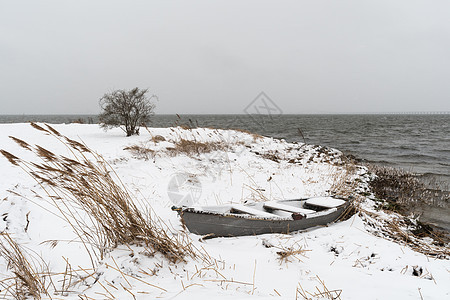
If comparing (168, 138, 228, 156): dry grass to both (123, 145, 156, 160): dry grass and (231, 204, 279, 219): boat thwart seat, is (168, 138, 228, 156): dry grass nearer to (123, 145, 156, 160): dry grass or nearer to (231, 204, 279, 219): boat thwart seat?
(123, 145, 156, 160): dry grass

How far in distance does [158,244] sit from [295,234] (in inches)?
102

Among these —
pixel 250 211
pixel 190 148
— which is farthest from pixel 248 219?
pixel 190 148

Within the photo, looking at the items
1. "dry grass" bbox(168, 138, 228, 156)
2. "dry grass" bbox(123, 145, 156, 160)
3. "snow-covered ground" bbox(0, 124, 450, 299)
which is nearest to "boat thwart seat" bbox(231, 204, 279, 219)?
"snow-covered ground" bbox(0, 124, 450, 299)

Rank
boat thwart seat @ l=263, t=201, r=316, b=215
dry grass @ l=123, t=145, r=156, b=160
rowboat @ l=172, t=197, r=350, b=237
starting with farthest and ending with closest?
dry grass @ l=123, t=145, r=156, b=160, boat thwart seat @ l=263, t=201, r=316, b=215, rowboat @ l=172, t=197, r=350, b=237

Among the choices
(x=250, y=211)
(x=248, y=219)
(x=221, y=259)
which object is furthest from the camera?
(x=250, y=211)

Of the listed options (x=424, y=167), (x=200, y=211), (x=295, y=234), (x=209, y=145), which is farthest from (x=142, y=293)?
(x=424, y=167)

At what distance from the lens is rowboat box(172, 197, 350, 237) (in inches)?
144

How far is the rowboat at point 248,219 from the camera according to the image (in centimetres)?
365

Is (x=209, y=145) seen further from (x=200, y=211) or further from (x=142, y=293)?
(x=142, y=293)

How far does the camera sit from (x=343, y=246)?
366 cm

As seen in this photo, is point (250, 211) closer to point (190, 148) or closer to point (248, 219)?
point (248, 219)

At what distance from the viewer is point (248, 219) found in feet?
12.3

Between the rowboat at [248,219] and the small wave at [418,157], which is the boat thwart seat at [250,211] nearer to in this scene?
the rowboat at [248,219]

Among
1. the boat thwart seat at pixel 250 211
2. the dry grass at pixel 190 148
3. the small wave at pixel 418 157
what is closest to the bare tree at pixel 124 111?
the dry grass at pixel 190 148
